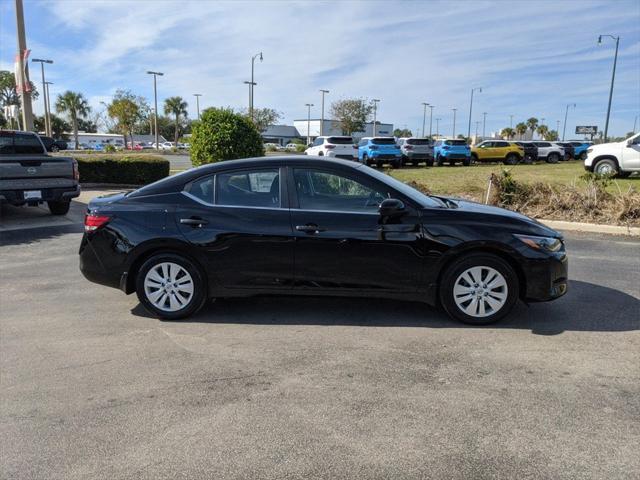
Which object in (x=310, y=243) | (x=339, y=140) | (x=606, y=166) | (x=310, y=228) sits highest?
(x=339, y=140)

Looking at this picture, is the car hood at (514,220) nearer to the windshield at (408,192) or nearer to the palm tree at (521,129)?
the windshield at (408,192)

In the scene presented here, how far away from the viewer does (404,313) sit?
206 inches

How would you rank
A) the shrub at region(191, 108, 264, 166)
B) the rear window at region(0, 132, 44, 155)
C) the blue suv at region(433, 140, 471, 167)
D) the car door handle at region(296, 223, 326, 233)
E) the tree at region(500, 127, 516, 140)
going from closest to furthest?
the car door handle at region(296, 223, 326, 233)
the rear window at region(0, 132, 44, 155)
the shrub at region(191, 108, 264, 166)
the blue suv at region(433, 140, 471, 167)
the tree at region(500, 127, 516, 140)

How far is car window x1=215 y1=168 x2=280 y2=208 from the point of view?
16.4ft

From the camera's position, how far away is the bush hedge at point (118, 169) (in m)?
16.0

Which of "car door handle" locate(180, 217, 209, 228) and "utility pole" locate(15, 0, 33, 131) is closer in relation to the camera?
"car door handle" locate(180, 217, 209, 228)

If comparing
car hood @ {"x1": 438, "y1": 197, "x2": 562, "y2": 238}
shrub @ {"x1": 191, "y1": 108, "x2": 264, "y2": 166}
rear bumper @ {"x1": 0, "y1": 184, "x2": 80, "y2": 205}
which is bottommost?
rear bumper @ {"x1": 0, "y1": 184, "x2": 80, "y2": 205}

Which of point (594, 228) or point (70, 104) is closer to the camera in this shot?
point (594, 228)

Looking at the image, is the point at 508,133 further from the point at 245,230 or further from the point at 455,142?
the point at 245,230

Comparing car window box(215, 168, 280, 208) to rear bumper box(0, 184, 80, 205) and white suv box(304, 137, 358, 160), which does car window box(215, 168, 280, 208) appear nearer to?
rear bumper box(0, 184, 80, 205)

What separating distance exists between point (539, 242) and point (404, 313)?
1.41 metres

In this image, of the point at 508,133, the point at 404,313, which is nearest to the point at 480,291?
the point at 404,313

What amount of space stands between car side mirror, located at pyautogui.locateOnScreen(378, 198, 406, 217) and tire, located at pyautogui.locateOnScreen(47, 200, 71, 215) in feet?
29.0

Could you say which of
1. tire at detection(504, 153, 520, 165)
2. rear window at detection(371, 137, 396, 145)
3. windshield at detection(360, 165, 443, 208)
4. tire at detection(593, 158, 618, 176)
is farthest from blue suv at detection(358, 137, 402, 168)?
windshield at detection(360, 165, 443, 208)
